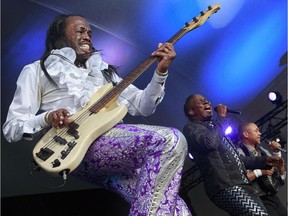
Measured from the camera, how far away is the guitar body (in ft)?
3.78

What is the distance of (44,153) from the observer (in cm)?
121

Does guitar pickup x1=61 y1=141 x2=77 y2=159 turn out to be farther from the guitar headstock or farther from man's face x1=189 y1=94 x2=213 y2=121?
man's face x1=189 y1=94 x2=213 y2=121

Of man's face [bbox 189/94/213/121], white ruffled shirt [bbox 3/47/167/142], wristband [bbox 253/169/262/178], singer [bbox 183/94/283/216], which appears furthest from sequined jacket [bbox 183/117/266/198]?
white ruffled shirt [bbox 3/47/167/142]

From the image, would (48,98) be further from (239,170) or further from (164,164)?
(239,170)

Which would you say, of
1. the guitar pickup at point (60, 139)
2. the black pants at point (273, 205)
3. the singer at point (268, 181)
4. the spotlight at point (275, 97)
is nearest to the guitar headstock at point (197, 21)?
the guitar pickup at point (60, 139)

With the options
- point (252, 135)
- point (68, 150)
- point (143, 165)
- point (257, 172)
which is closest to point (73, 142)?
point (68, 150)

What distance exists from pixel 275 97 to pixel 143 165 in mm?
2798

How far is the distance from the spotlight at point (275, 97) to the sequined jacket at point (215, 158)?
163cm

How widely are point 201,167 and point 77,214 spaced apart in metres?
0.94

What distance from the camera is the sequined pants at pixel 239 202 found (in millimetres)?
1807

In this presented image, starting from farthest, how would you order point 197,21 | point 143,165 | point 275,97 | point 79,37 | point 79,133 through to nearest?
point 275,97 < point 197,21 < point 79,37 < point 79,133 < point 143,165

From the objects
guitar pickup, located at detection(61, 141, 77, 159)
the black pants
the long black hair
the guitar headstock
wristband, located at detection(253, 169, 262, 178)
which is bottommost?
the black pants

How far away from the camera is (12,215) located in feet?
7.45

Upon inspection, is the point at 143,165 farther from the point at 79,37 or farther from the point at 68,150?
the point at 79,37
